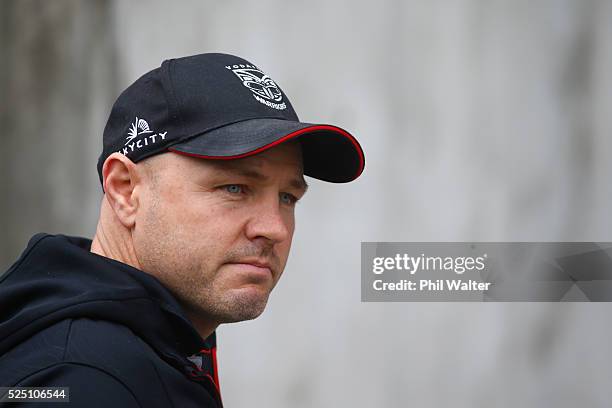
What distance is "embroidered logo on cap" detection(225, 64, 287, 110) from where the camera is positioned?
1366 millimetres

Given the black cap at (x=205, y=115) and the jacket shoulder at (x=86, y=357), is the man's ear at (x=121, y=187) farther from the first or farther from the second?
the jacket shoulder at (x=86, y=357)

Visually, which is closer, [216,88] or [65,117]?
[216,88]

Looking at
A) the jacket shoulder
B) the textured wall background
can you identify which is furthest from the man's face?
the textured wall background

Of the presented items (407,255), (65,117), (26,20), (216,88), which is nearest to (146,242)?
(216,88)

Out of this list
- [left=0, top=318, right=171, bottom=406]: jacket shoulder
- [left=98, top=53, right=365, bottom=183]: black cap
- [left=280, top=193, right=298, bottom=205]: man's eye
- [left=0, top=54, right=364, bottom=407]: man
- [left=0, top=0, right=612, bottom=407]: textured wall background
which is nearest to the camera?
[left=0, top=318, right=171, bottom=406]: jacket shoulder

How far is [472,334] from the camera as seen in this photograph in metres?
2.55

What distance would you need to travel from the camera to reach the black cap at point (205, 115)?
1285 mm

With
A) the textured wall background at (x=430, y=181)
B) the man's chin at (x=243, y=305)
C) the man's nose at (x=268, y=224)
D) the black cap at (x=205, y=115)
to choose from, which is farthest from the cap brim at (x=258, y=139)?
the textured wall background at (x=430, y=181)

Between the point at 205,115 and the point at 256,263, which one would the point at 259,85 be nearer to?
the point at 205,115

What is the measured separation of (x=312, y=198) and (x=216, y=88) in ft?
4.63

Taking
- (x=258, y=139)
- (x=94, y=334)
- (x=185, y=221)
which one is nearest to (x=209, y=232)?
(x=185, y=221)

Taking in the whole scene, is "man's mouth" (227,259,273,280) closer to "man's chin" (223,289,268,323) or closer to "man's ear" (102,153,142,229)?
"man's chin" (223,289,268,323)

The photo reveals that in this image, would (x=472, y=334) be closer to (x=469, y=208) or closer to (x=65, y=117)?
(x=469, y=208)

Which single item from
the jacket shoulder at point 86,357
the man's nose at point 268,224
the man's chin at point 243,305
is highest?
the man's nose at point 268,224
